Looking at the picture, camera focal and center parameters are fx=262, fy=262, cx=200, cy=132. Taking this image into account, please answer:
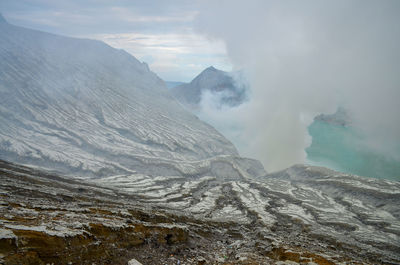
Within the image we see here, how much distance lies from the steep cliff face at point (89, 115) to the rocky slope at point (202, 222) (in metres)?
16.4

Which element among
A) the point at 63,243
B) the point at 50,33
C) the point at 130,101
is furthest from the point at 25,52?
the point at 63,243

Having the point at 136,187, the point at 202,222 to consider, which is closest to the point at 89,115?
the point at 136,187

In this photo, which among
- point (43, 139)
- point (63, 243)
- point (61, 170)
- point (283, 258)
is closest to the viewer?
point (63, 243)

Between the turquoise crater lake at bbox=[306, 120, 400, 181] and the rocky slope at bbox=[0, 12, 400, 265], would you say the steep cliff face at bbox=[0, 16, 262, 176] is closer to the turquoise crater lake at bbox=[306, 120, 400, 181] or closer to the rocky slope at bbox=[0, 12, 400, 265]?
the rocky slope at bbox=[0, 12, 400, 265]

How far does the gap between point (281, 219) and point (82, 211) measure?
112 feet

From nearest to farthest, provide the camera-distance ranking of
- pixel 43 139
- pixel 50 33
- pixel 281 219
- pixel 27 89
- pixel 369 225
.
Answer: pixel 281 219, pixel 369 225, pixel 43 139, pixel 27 89, pixel 50 33

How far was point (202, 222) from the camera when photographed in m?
26.9

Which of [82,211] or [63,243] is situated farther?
[82,211]

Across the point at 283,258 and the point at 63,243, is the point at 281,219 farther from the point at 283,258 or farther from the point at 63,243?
the point at 63,243

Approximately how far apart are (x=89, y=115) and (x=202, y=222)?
3233 inches

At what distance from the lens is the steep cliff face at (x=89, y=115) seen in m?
76.1

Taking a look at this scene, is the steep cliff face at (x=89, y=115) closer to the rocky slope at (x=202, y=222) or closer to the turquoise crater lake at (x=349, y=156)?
the rocky slope at (x=202, y=222)

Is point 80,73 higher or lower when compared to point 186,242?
higher

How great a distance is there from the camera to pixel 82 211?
59.4 ft
